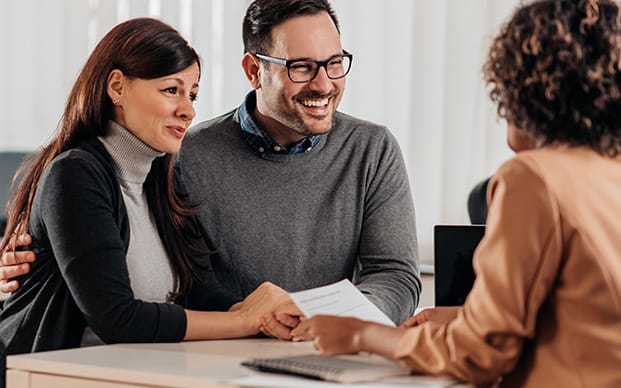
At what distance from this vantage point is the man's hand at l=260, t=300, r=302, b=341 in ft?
6.12

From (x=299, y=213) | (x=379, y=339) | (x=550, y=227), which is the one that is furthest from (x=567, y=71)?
(x=299, y=213)

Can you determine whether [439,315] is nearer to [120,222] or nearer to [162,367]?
[162,367]

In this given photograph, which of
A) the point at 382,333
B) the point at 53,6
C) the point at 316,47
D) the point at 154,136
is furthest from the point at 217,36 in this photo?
the point at 382,333

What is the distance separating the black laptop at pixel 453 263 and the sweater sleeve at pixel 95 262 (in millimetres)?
489

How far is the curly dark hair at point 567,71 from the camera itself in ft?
4.23

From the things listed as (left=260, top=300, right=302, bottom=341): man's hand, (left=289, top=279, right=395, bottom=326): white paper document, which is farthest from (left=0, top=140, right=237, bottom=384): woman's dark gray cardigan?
(left=289, top=279, right=395, bottom=326): white paper document

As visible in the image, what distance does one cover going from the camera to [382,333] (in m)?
1.40

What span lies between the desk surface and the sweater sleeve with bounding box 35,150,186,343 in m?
0.04

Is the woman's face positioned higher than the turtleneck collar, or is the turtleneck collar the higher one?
the woman's face

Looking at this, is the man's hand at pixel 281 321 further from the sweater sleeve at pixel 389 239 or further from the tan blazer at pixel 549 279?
the tan blazer at pixel 549 279

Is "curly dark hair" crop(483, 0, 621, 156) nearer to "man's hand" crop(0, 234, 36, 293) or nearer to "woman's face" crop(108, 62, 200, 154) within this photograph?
"woman's face" crop(108, 62, 200, 154)

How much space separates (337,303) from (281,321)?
0.23m

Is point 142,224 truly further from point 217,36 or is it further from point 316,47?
point 217,36

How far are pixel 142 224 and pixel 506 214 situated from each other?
945mm
